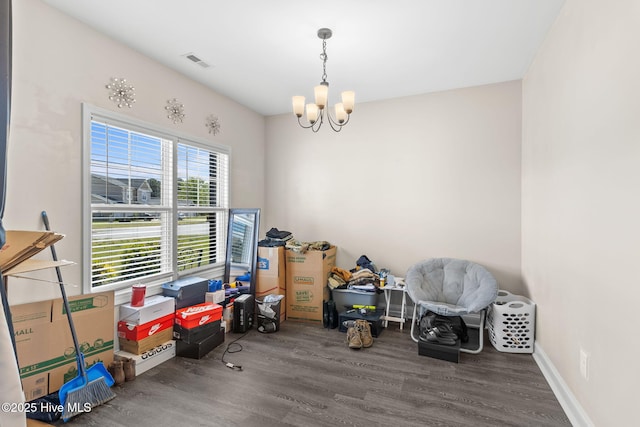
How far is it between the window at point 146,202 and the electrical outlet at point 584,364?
3388 mm

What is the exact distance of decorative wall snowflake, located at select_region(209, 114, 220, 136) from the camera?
11.7ft

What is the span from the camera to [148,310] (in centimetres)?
259

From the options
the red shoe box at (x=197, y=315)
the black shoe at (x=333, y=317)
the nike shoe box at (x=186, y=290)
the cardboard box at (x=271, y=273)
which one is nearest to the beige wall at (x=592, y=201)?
the black shoe at (x=333, y=317)

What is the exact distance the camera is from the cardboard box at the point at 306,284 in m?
3.69

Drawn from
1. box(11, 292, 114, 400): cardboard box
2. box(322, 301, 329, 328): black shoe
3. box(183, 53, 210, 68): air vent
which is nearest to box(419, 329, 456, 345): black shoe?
box(322, 301, 329, 328): black shoe

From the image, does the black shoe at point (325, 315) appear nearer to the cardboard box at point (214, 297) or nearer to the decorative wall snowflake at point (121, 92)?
the cardboard box at point (214, 297)

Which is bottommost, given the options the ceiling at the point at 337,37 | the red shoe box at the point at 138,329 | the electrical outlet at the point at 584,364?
the red shoe box at the point at 138,329

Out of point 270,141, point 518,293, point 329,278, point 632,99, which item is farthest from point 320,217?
point 632,99

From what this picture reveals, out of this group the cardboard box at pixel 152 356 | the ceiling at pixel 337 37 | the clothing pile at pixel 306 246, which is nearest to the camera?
the ceiling at pixel 337 37

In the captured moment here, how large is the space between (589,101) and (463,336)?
2.31m

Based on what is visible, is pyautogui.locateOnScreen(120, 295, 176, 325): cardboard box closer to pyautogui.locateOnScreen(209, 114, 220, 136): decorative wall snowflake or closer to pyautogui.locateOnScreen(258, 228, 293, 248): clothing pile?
pyautogui.locateOnScreen(258, 228, 293, 248): clothing pile

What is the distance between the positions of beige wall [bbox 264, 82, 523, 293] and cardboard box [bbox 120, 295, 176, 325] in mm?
2016

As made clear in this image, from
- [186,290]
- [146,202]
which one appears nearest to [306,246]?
[186,290]

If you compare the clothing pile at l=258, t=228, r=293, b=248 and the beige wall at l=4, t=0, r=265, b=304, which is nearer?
the beige wall at l=4, t=0, r=265, b=304
